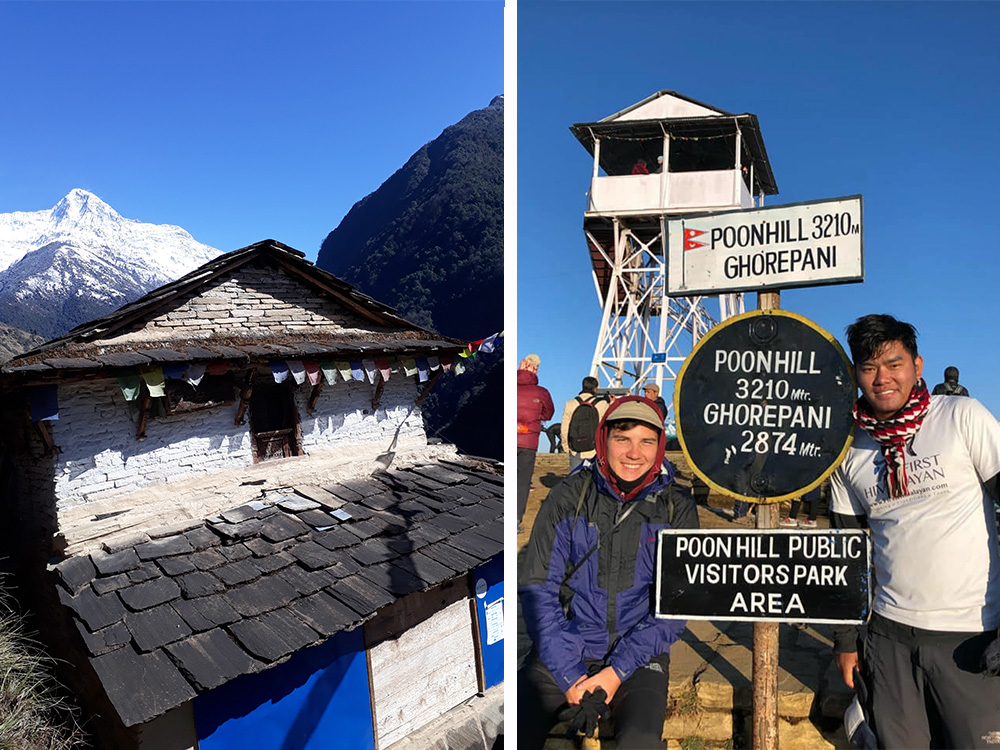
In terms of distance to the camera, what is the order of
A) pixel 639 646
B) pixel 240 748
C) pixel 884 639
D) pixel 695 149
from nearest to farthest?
pixel 884 639 < pixel 639 646 < pixel 240 748 < pixel 695 149

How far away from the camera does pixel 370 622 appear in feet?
20.9

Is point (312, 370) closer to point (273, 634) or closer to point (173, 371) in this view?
point (173, 371)

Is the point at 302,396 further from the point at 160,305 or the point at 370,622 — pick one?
the point at 370,622

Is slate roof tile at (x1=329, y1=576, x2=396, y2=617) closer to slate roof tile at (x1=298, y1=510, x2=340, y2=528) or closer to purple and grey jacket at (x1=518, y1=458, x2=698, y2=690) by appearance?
slate roof tile at (x1=298, y1=510, x2=340, y2=528)

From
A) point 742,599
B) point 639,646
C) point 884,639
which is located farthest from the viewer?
point 639,646

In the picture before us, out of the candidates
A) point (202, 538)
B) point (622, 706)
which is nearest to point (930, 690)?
point (622, 706)

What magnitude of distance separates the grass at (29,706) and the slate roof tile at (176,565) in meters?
A: 1.31

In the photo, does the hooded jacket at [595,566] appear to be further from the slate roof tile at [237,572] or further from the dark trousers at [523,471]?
the slate roof tile at [237,572]

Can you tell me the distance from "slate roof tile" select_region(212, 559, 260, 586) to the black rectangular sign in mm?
4190

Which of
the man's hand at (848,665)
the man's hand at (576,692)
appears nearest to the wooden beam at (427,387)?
the man's hand at (576,692)

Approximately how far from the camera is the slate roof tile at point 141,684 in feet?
13.8

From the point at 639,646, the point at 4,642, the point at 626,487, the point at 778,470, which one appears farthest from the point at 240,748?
the point at 778,470

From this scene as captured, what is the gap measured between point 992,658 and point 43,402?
7603 millimetres

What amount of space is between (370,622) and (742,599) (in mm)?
4347
